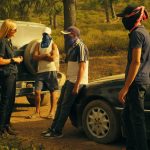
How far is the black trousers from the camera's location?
7359 millimetres

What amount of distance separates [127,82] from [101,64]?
11.5 metres

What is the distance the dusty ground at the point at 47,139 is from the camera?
6.95 m

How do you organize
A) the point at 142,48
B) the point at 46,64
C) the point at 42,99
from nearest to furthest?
the point at 142,48
the point at 46,64
the point at 42,99

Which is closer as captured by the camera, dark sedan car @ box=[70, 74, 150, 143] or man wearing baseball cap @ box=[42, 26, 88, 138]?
dark sedan car @ box=[70, 74, 150, 143]

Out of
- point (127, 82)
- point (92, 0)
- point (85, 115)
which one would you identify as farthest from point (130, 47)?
point (92, 0)

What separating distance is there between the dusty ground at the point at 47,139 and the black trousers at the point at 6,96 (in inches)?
16.3

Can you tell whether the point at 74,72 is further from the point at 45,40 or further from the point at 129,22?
the point at 129,22

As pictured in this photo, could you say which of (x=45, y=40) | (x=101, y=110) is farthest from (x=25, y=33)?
(x=101, y=110)

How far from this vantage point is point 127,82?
5371 millimetres

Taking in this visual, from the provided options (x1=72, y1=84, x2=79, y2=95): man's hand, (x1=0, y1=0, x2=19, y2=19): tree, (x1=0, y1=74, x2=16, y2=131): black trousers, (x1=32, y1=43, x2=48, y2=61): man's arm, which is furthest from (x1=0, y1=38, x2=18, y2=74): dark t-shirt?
(x1=0, y1=0, x2=19, y2=19): tree

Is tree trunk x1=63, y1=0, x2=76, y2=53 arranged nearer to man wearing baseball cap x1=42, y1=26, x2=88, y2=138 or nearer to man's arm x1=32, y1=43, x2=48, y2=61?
man's arm x1=32, y1=43, x2=48, y2=61

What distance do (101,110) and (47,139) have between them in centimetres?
104

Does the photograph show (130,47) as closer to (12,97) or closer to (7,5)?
(12,97)

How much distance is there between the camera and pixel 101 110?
23.0ft
